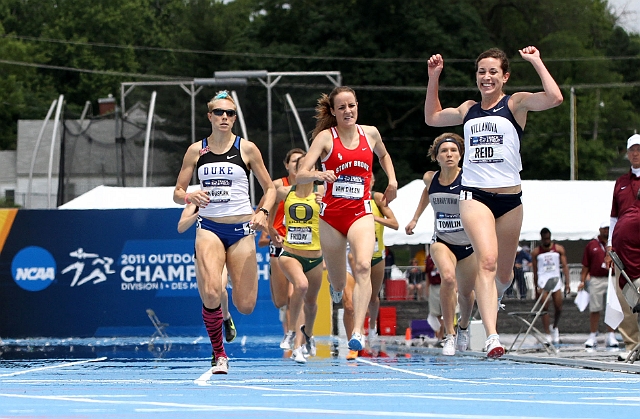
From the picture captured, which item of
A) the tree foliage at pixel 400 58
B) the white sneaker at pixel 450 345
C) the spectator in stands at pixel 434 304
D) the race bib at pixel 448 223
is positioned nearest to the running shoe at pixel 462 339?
the white sneaker at pixel 450 345

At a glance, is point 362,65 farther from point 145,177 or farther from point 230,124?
point 230,124

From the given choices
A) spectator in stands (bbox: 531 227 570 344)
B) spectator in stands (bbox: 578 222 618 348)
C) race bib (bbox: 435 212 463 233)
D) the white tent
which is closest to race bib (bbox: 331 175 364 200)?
race bib (bbox: 435 212 463 233)

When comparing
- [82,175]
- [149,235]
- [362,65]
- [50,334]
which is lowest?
[50,334]

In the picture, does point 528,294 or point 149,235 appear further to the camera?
point 528,294

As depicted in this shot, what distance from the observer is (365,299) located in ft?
34.0

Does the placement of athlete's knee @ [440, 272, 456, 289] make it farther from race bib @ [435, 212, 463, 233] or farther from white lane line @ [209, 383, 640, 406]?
white lane line @ [209, 383, 640, 406]

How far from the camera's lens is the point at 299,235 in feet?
43.6

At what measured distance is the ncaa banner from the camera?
21391 millimetres

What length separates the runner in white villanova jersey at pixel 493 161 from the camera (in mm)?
8984

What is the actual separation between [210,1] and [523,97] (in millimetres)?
71610

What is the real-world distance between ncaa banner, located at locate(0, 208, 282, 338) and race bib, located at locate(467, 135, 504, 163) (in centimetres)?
1266

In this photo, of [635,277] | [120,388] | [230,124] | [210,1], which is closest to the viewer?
[120,388]

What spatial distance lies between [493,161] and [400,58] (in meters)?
47.4

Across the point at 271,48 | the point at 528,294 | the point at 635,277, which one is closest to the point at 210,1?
the point at 271,48
